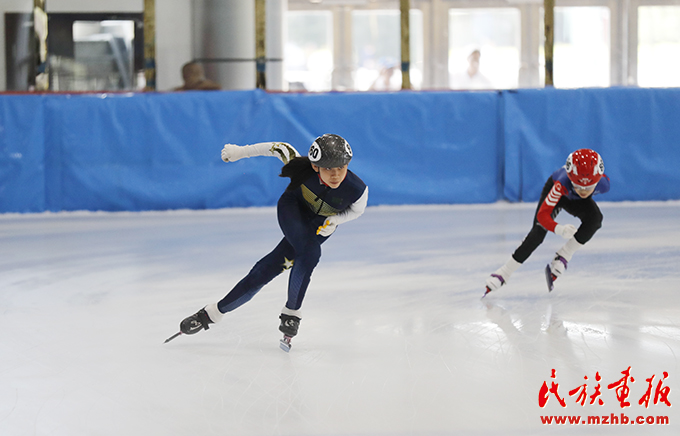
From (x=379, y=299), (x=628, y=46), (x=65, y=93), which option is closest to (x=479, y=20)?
(x=628, y=46)

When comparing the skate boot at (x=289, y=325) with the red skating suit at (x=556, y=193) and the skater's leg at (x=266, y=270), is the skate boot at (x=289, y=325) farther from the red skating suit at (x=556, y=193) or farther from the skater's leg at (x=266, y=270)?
the red skating suit at (x=556, y=193)

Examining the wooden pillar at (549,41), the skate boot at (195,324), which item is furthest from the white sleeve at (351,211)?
the wooden pillar at (549,41)

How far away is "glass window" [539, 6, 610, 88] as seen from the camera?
13.5m

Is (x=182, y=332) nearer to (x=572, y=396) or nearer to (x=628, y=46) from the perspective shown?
(x=572, y=396)

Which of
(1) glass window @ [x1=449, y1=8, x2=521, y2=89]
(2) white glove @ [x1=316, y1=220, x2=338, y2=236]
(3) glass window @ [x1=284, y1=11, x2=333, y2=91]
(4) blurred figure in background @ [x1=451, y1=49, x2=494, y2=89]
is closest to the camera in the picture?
(2) white glove @ [x1=316, y1=220, x2=338, y2=236]

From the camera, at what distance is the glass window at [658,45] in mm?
13461

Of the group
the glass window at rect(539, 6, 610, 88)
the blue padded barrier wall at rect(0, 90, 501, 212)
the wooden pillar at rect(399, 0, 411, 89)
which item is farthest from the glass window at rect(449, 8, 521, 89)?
the blue padded barrier wall at rect(0, 90, 501, 212)

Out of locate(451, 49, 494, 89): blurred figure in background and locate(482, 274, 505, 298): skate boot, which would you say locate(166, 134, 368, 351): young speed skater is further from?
locate(451, 49, 494, 89): blurred figure in background

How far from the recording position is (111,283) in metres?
4.24

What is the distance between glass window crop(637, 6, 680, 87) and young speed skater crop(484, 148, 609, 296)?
420 inches

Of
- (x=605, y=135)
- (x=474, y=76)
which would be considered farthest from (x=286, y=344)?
(x=474, y=76)

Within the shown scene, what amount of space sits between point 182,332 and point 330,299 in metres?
0.99

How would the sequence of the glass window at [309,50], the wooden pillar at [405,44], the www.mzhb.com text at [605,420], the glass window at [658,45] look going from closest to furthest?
the www.mzhb.com text at [605,420]
the wooden pillar at [405,44]
the glass window at [309,50]
the glass window at [658,45]

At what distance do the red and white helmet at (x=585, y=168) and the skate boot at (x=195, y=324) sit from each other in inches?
75.2
